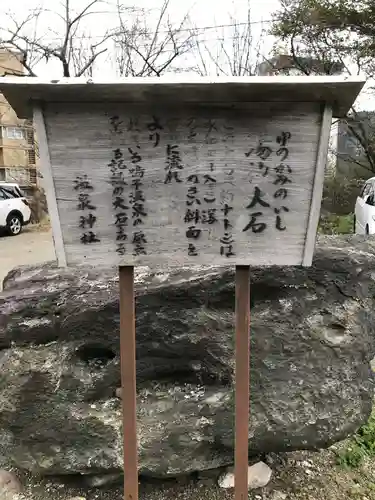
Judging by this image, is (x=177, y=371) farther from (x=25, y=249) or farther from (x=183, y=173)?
(x=25, y=249)

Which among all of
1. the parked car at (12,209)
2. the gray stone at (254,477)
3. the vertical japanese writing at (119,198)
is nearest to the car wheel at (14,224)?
the parked car at (12,209)

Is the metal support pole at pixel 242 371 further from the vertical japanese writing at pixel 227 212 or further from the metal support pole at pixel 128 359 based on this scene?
the metal support pole at pixel 128 359

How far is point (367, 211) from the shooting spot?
29.3ft

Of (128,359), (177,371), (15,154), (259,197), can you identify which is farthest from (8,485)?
(15,154)

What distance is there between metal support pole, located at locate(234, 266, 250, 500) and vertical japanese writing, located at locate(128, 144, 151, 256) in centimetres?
45

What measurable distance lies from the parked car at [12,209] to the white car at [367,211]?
10.4 metres

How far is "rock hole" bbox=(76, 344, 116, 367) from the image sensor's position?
109 inches

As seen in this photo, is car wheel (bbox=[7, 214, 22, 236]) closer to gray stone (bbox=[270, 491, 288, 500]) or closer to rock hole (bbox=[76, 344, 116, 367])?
rock hole (bbox=[76, 344, 116, 367])

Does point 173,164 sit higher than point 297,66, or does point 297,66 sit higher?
point 297,66

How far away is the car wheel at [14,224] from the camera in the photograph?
15.1 m

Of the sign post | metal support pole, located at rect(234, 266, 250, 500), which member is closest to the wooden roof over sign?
the sign post

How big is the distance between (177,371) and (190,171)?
1360 mm

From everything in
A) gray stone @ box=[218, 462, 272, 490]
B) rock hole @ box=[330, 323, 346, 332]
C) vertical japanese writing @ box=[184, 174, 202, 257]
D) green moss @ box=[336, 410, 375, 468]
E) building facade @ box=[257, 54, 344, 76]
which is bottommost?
green moss @ box=[336, 410, 375, 468]

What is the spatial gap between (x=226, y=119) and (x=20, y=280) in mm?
1887
